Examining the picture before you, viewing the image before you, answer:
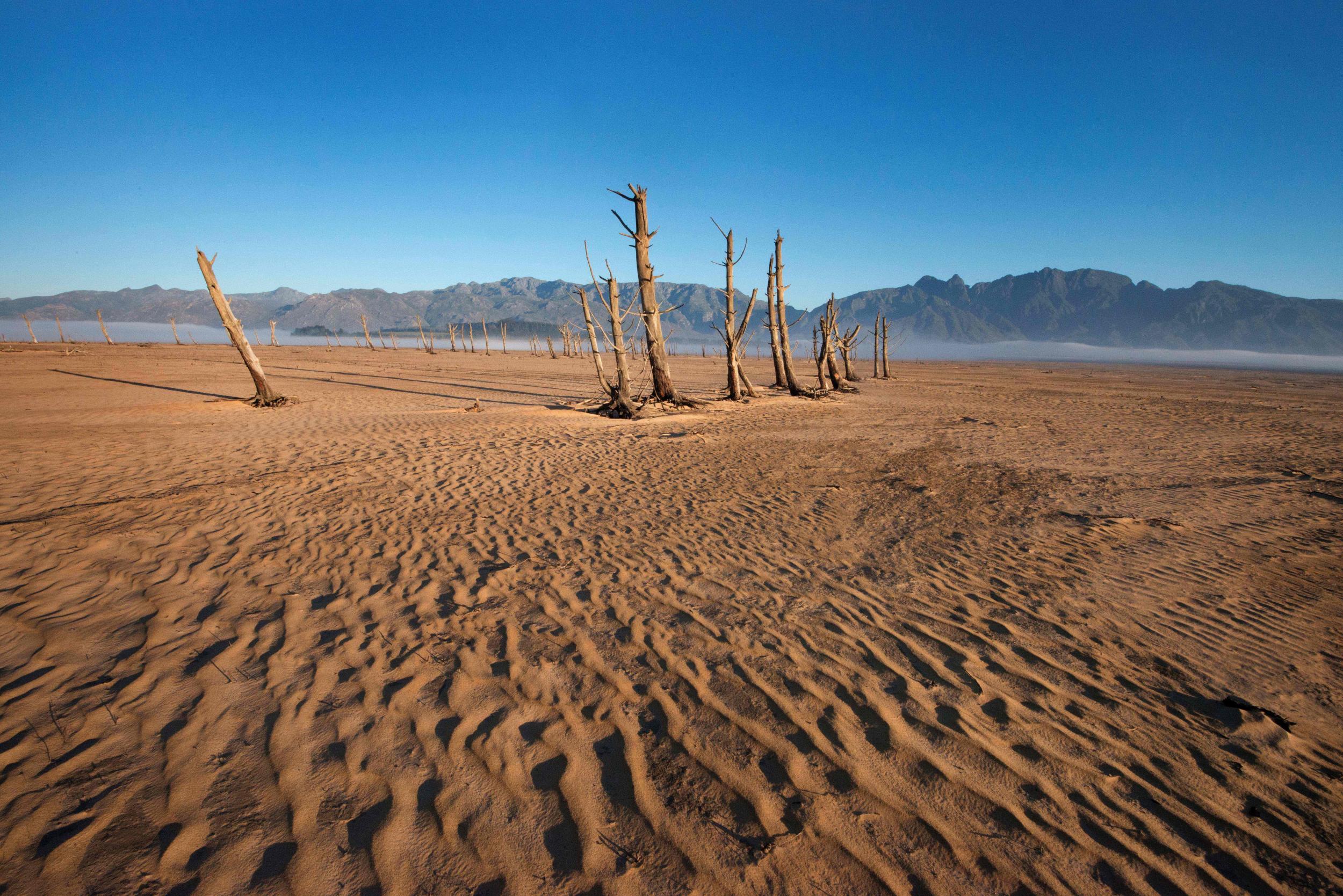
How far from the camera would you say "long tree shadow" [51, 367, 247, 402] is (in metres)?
16.2

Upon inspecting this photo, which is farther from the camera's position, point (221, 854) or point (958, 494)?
point (958, 494)

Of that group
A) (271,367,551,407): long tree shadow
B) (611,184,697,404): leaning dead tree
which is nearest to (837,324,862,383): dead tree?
(611,184,697,404): leaning dead tree

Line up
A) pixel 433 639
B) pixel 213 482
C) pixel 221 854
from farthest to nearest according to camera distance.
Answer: pixel 213 482, pixel 433 639, pixel 221 854

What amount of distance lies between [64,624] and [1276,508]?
11.6 m

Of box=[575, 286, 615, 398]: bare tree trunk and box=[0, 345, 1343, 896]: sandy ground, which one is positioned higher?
box=[575, 286, 615, 398]: bare tree trunk

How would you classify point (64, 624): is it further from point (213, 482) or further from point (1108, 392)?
point (1108, 392)

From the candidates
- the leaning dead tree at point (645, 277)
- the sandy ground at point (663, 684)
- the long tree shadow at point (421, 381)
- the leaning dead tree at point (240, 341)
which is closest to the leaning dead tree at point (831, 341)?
the leaning dead tree at point (645, 277)

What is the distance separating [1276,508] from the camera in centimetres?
641

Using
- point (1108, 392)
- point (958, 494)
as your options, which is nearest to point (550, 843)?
point (958, 494)

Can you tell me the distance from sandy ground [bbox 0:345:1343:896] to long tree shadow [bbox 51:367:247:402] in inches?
389

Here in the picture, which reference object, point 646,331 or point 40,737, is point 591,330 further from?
point 40,737

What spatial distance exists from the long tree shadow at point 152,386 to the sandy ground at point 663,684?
389 inches

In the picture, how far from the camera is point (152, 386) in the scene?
1886 cm

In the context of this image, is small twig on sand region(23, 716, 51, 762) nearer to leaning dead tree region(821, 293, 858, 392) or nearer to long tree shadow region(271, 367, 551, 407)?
long tree shadow region(271, 367, 551, 407)
